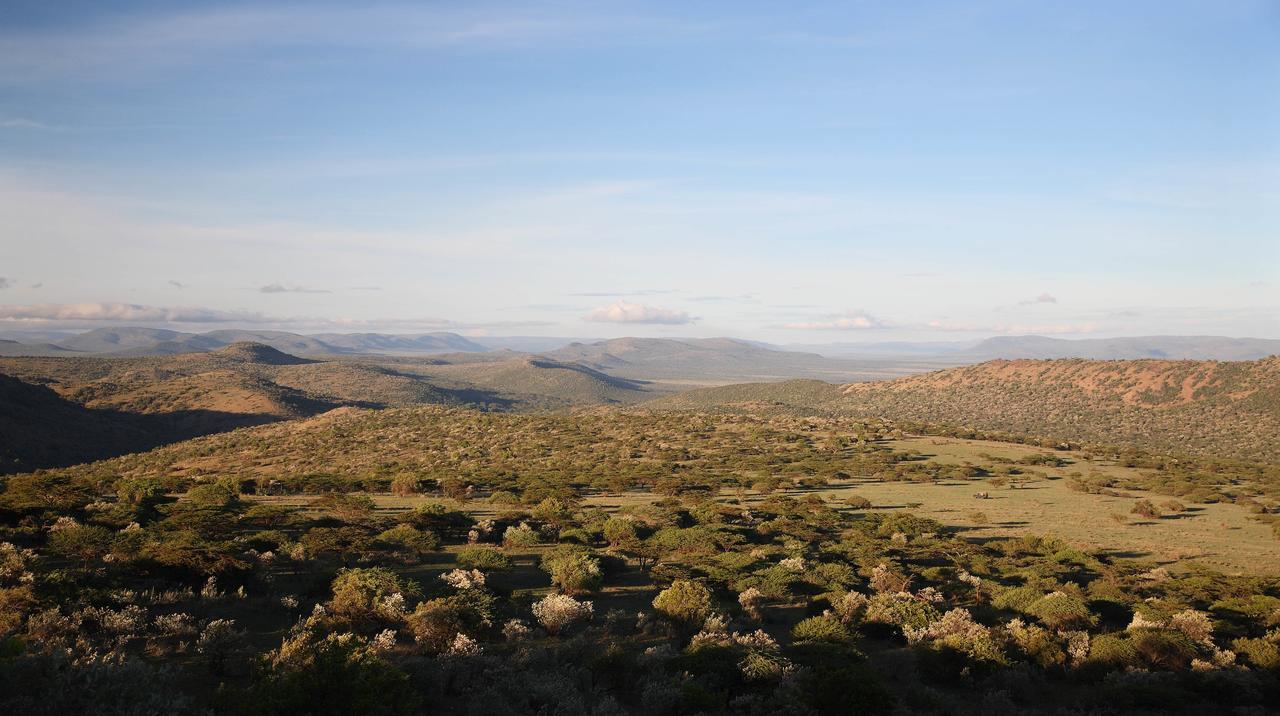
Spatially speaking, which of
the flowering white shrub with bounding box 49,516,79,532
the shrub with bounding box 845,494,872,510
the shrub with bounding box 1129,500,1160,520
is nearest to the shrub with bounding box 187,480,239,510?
the flowering white shrub with bounding box 49,516,79,532

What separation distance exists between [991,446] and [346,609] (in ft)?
209

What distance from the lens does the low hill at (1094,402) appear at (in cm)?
8038

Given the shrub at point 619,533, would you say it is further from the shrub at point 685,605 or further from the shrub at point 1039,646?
the shrub at point 1039,646

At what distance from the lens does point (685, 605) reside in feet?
49.4

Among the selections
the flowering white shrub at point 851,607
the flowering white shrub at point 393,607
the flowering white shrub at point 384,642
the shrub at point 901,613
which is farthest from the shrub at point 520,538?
the shrub at point 901,613

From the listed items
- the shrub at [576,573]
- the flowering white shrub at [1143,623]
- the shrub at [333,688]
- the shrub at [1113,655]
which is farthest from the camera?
the shrub at [576,573]

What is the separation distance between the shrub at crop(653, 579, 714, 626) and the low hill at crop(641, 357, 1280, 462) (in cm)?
8124

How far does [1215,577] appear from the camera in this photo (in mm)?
21703

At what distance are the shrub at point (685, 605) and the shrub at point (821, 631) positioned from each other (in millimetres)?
2117

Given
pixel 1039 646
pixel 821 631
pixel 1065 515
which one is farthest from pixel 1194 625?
pixel 1065 515

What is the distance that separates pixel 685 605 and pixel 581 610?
2472 mm

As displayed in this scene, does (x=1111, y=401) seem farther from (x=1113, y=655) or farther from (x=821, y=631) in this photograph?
(x=821, y=631)

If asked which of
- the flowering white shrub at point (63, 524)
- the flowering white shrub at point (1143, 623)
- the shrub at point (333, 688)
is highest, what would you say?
the shrub at point (333, 688)

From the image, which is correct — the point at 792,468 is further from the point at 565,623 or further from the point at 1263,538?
the point at 565,623
